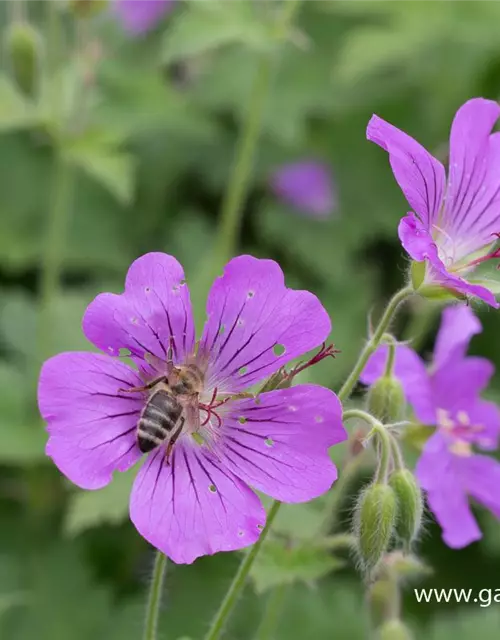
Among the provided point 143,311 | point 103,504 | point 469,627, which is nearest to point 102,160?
point 103,504

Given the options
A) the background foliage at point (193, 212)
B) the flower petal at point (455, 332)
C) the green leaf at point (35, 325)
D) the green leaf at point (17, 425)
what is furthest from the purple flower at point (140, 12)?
the flower petal at point (455, 332)

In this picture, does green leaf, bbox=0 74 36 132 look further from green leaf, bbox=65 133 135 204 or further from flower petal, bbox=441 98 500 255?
flower petal, bbox=441 98 500 255

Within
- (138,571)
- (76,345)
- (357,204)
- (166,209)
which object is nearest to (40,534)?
(138,571)

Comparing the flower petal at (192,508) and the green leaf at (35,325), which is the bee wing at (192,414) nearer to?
the flower petal at (192,508)

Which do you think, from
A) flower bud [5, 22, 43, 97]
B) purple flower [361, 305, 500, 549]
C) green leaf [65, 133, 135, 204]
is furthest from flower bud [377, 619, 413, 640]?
flower bud [5, 22, 43, 97]

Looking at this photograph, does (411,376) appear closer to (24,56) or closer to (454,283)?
(454,283)

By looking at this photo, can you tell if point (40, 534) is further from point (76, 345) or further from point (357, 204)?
point (357, 204)
